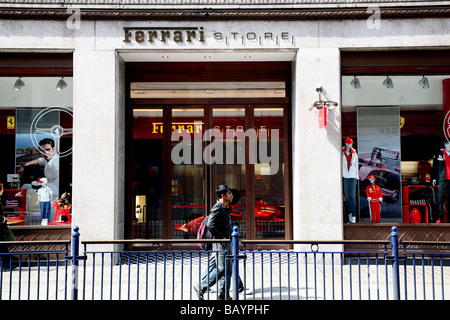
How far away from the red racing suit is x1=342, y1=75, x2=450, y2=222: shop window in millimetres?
104

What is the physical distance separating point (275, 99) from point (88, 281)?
21.1 ft

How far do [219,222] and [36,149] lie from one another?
6.10m

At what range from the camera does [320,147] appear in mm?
9797

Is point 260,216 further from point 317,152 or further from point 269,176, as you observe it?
point 317,152

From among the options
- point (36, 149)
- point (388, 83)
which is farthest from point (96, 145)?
point (388, 83)

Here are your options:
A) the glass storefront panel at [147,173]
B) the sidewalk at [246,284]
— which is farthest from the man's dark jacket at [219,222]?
the glass storefront panel at [147,173]

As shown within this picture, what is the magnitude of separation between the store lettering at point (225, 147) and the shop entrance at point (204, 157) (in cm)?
3

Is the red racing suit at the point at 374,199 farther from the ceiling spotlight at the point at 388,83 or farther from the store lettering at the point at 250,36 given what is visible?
the store lettering at the point at 250,36

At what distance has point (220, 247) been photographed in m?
6.48

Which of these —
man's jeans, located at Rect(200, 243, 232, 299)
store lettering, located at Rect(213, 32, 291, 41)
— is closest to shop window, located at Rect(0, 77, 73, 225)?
store lettering, located at Rect(213, 32, 291, 41)

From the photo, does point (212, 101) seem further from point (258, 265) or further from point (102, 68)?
point (258, 265)

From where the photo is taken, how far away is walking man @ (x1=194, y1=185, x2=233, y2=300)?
247 inches

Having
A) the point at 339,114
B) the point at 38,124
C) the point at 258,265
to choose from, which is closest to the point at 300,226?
the point at 258,265

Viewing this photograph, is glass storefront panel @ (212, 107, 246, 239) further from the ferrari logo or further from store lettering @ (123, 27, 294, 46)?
the ferrari logo
